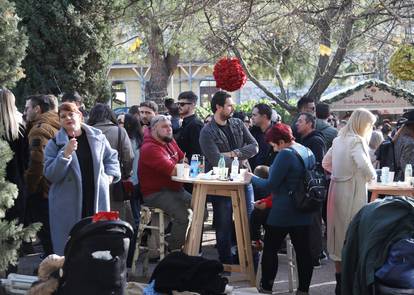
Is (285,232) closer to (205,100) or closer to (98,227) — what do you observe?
(98,227)

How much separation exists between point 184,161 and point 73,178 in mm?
1814

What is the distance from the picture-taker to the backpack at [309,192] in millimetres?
6031

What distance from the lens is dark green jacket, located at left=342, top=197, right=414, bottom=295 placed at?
425 centimetres

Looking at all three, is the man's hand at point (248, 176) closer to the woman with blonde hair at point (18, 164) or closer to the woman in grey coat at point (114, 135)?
the woman in grey coat at point (114, 135)

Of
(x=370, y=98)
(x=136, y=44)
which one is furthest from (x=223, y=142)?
(x=370, y=98)

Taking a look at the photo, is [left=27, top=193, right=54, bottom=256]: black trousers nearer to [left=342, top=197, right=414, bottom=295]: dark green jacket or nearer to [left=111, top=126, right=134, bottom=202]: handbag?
[left=111, top=126, right=134, bottom=202]: handbag

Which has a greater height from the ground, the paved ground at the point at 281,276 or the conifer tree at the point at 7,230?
the conifer tree at the point at 7,230

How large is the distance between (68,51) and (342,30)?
175 inches

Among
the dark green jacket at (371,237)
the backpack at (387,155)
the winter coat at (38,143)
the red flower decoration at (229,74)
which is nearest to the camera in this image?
the dark green jacket at (371,237)

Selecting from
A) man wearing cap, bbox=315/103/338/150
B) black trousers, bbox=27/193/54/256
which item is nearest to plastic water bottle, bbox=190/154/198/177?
black trousers, bbox=27/193/54/256

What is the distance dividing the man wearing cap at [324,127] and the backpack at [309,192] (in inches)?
96.4

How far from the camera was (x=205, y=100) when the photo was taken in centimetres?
3634

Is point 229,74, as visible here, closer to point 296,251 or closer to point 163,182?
point 163,182

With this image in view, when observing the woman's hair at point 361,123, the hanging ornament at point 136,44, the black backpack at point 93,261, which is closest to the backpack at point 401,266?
the black backpack at point 93,261
